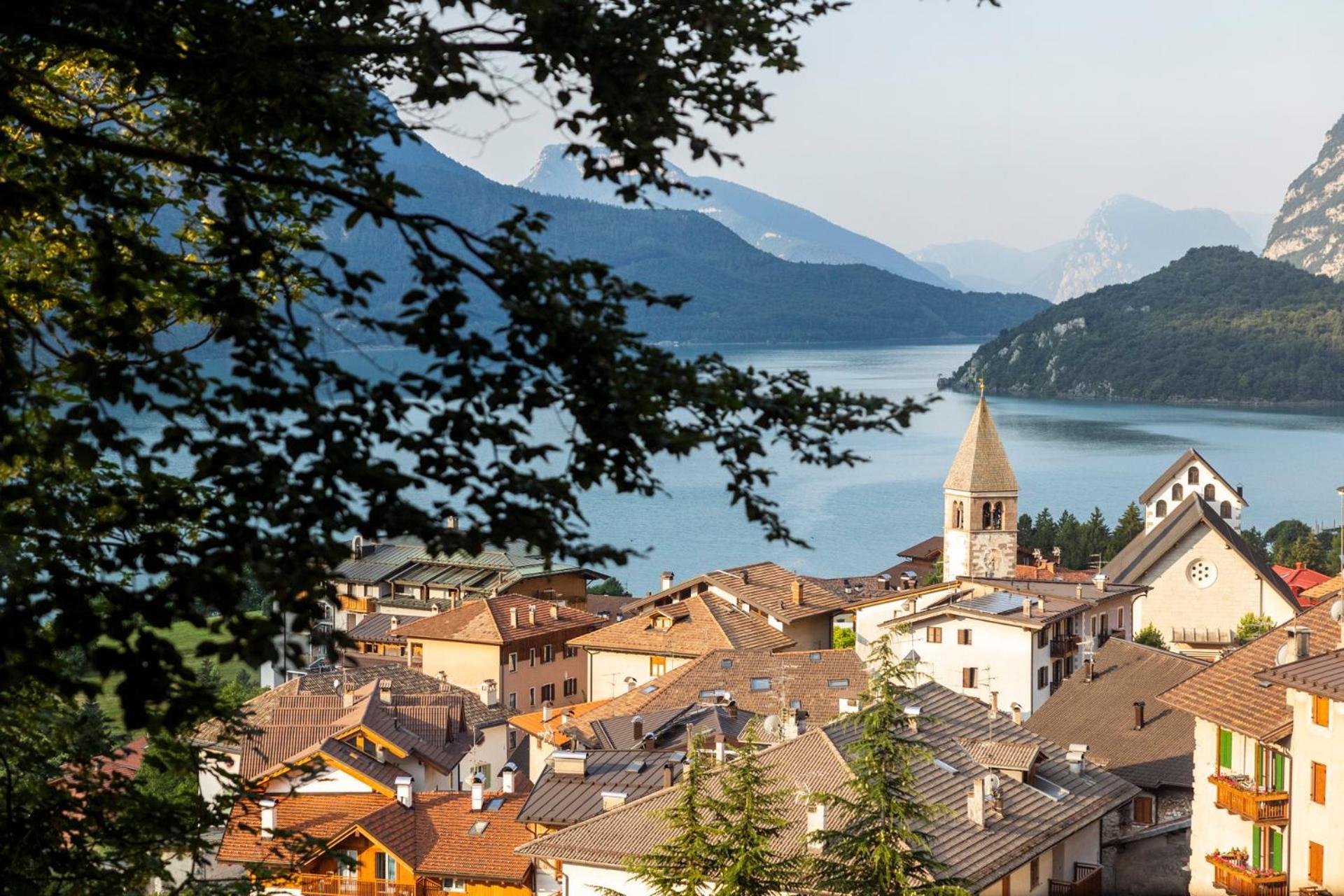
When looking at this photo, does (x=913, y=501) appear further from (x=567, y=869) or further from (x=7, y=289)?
(x=7, y=289)

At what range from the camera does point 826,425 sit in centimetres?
589

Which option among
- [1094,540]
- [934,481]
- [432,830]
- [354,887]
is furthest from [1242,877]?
[934,481]

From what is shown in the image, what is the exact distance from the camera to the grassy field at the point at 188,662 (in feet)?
16.0

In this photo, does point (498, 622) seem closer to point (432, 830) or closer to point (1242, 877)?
point (432, 830)

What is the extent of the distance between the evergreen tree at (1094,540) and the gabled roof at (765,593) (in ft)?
80.7

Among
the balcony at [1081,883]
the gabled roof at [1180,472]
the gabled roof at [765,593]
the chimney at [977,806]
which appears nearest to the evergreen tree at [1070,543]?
the gabled roof at [1180,472]

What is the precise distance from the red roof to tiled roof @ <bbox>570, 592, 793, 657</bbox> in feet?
77.8

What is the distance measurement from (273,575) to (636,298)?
1.57m

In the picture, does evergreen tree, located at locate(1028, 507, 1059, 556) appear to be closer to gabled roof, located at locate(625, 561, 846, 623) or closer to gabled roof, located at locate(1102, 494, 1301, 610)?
gabled roof, located at locate(1102, 494, 1301, 610)

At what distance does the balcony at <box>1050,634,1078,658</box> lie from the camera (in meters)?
42.9

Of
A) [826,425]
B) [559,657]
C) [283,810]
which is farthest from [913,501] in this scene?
[826,425]

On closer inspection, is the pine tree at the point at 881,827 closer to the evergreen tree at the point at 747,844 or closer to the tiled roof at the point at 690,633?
the evergreen tree at the point at 747,844

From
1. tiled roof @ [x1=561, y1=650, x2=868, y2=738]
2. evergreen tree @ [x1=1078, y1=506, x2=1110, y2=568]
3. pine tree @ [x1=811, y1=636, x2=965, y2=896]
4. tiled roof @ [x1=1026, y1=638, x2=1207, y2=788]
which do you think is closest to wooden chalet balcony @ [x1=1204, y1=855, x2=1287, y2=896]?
pine tree @ [x1=811, y1=636, x2=965, y2=896]

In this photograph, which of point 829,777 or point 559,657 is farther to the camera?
point 559,657
